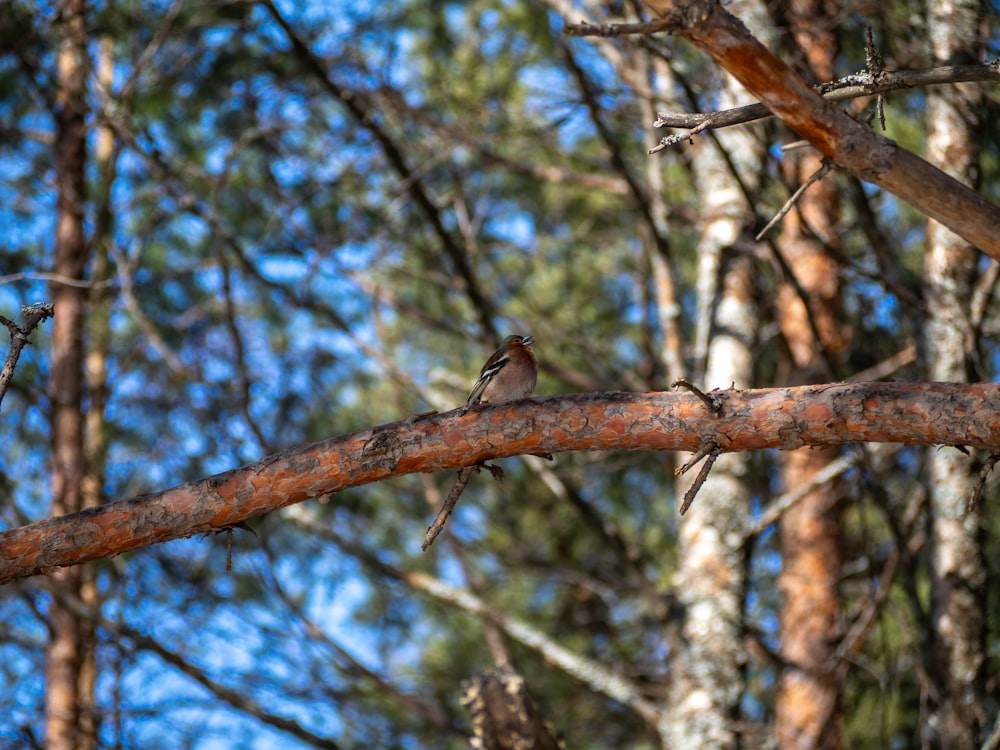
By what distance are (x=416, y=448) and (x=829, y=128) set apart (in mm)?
1983

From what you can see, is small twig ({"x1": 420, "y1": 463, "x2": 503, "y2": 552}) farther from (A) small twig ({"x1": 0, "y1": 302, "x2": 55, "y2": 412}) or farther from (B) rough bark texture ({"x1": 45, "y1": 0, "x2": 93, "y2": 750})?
(B) rough bark texture ({"x1": 45, "y1": 0, "x2": 93, "y2": 750})

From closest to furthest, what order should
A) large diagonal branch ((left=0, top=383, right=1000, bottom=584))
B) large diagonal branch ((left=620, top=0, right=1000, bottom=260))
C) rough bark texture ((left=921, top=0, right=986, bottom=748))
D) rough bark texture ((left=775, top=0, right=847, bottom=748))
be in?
large diagonal branch ((left=620, top=0, right=1000, bottom=260)), large diagonal branch ((left=0, top=383, right=1000, bottom=584)), rough bark texture ((left=921, top=0, right=986, bottom=748)), rough bark texture ((left=775, top=0, right=847, bottom=748))

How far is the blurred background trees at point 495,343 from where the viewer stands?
23.6ft

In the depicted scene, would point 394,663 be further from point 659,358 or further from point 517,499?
point 659,358

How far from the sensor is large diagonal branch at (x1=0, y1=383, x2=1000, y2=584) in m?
3.96

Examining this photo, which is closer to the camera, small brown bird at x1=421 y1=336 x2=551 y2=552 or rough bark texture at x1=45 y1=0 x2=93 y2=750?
small brown bird at x1=421 y1=336 x2=551 y2=552

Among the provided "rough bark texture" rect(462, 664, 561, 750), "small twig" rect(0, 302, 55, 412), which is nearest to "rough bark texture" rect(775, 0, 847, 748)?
"rough bark texture" rect(462, 664, 561, 750)

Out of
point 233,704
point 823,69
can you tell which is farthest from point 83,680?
point 823,69

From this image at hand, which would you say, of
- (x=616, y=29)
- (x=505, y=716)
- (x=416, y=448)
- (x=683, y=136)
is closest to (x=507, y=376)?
(x=416, y=448)

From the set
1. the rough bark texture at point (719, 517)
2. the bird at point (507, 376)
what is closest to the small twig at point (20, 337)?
the bird at point (507, 376)

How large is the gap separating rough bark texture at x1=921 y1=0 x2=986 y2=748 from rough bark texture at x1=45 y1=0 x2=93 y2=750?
19.5ft

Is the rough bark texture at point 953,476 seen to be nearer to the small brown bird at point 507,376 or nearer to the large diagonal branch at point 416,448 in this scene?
the small brown bird at point 507,376

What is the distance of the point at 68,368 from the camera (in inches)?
340

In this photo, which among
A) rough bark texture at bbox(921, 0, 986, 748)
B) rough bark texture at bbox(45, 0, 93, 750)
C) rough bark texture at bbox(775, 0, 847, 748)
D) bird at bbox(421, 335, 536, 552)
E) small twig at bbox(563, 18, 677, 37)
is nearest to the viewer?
small twig at bbox(563, 18, 677, 37)
